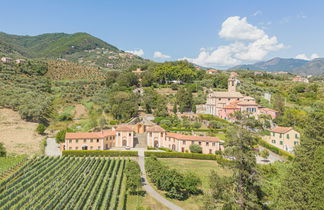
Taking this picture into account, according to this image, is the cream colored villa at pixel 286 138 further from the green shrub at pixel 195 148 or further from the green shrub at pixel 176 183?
the green shrub at pixel 176 183

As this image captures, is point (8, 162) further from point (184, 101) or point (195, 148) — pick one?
point (184, 101)

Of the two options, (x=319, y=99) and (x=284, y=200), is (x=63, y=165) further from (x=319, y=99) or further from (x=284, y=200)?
(x=319, y=99)

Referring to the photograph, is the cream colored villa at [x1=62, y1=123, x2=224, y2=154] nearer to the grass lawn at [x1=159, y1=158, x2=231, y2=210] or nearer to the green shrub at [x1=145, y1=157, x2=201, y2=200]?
the grass lawn at [x1=159, y1=158, x2=231, y2=210]

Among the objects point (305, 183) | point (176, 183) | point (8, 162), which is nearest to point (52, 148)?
point (8, 162)

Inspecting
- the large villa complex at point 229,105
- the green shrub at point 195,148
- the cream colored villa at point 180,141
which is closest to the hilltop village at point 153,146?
the green shrub at point 195,148

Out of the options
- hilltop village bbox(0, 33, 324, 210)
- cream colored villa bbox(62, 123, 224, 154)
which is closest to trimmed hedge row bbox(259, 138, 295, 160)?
hilltop village bbox(0, 33, 324, 210)

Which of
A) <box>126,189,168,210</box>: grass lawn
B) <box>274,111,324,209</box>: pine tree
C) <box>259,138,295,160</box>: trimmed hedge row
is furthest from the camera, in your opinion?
<box>259,138,295,160</box>: trimmed hedge row
